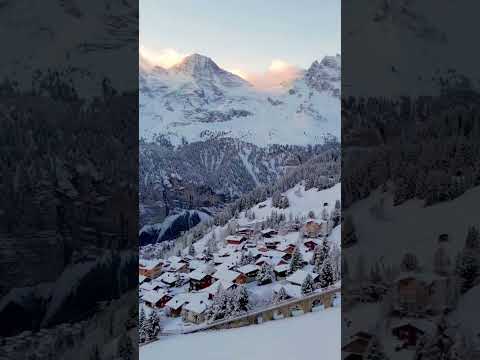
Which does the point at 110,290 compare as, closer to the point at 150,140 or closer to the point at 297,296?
the point at 297,296

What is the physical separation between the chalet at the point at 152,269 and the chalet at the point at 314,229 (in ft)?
7.75

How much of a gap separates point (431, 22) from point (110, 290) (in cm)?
189

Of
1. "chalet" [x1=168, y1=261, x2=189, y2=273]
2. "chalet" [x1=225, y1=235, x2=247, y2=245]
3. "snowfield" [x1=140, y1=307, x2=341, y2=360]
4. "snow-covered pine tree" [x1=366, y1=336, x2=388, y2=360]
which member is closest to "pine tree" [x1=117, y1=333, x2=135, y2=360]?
"snow-covered pine tree" [x1=366, y1=336, x2=388, y2=360]

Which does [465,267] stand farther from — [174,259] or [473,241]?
[174,259]

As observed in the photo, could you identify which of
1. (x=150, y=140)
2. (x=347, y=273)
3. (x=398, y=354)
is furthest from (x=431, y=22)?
(x=150, y=140)

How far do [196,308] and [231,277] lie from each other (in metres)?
0.74

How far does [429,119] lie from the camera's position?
1.59 metres

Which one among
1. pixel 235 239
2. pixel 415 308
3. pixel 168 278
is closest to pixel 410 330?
pixel 415 308

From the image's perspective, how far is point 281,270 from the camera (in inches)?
215

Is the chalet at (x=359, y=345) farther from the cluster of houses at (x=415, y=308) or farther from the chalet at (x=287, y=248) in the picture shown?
the chalet at (x=287, y=248)

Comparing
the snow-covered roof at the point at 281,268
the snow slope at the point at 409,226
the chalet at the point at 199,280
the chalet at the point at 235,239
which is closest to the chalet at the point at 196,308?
the chalet at the point at 199,280

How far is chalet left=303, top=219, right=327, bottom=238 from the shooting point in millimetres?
5516

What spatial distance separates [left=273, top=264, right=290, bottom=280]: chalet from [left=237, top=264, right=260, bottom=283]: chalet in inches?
11.3

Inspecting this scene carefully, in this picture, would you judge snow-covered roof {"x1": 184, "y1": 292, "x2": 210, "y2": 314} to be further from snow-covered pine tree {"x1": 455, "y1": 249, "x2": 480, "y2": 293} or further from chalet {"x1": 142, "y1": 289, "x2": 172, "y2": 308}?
snow-covered pine tree {"x1": 455, "y1": 249, "x2": 480, "y2": 293}
